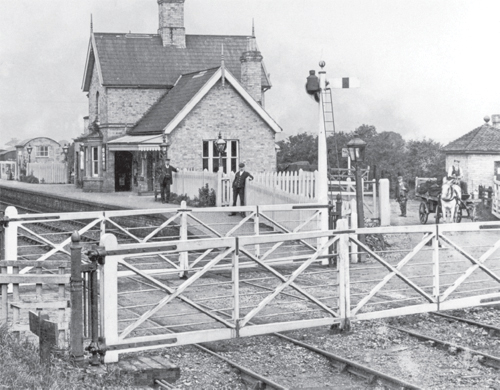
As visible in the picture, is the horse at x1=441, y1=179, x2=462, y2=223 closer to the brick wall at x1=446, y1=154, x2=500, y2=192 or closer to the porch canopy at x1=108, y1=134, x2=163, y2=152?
the brick wall at x1=446, y1=154, x2=500, y2=192

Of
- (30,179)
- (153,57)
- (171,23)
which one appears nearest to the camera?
(153,57)

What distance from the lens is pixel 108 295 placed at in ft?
26.8

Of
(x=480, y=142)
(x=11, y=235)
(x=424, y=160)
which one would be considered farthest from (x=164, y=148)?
(x=11, y=235)

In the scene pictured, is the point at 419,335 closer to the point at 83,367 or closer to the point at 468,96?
the point at 83,367

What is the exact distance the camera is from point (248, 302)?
12.2 m

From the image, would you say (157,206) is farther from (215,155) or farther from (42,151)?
(42,151)

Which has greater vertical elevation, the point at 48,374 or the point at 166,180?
the point at 166,180

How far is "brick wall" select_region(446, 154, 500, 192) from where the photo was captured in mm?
31844

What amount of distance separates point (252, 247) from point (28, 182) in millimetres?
38219

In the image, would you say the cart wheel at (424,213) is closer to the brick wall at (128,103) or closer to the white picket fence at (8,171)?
the brick wall at (128,103)

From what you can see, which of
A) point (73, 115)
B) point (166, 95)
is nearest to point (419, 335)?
point (166, 95)

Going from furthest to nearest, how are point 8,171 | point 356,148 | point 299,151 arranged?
point 8,171
point 299,151
point 356,148

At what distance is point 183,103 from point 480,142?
12.0 meters

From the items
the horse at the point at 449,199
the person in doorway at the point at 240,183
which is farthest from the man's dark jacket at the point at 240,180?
the horse at the point at 449,199
